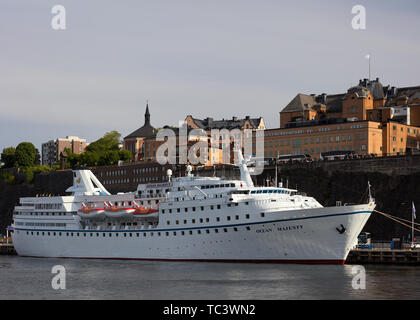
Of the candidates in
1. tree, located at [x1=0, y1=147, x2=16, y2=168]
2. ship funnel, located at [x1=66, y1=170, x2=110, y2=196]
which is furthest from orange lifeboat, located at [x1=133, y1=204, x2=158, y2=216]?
tree, located at [x1=0, y1=147, x2=16, y2=168]

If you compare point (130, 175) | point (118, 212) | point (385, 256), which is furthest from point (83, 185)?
point (130, 175)

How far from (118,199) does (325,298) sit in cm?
3429

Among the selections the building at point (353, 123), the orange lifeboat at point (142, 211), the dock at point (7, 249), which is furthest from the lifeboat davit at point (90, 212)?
the building at point (353, 123)

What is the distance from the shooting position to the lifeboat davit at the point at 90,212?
64.7 meters

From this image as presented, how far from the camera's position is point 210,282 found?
43.1 metres

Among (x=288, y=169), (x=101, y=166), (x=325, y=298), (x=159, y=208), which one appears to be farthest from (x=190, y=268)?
(x=101, y=166)

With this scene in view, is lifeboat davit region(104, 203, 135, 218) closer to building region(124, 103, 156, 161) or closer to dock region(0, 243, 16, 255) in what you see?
dock region(0, 243, 16, 255)

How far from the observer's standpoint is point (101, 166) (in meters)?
128

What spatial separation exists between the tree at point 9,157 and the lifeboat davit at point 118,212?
97.2 meters

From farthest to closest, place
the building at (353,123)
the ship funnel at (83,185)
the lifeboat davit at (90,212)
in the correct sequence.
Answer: the building at (353,123), the ship funnel at (83,185), the lifeboat davit at (90,212)

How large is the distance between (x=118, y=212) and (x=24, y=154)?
9716 centimetres

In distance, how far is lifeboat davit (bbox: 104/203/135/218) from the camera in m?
62.6

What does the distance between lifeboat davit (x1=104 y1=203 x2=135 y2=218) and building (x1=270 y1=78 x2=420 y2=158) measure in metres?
45.8

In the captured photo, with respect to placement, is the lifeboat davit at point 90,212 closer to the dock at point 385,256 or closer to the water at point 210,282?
the water at point 210,282
